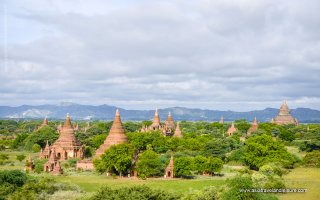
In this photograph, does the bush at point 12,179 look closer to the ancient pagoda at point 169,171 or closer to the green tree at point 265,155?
the ancient pagoda at point 169,171

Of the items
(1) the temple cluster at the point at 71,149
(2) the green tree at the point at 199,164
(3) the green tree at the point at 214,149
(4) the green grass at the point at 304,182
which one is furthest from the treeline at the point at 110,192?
(3) the green tree at the point at 214,149

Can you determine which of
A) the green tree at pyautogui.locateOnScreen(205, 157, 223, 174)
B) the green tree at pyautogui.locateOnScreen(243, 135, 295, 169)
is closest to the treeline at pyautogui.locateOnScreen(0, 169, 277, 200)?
the green tree at pyautogui.locateOnScreen(205, 157, 223, 174)

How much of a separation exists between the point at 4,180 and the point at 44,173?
65.0 ft

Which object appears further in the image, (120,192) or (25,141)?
(25,141)

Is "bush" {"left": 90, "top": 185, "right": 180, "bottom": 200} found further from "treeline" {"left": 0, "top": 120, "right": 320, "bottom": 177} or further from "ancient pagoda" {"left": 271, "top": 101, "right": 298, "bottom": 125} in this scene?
"ancient pagoda" {"left": 271, "top": 101, "right": 298, "bottom": 125}

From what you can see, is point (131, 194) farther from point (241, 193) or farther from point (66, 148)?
point (66, 148)

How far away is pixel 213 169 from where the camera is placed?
201 ft

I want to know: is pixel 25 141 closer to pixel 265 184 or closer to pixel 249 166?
pixel 249 166

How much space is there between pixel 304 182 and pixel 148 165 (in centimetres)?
1922

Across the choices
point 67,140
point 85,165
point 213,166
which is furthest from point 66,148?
point 213,166

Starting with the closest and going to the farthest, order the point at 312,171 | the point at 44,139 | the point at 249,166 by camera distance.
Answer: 1. the point at 312,171
2. the point at 249,166
3. the point at 44,139

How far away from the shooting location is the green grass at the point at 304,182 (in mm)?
42900

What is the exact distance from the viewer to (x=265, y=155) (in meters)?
68.6

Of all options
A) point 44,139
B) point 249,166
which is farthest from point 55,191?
point 44,139
